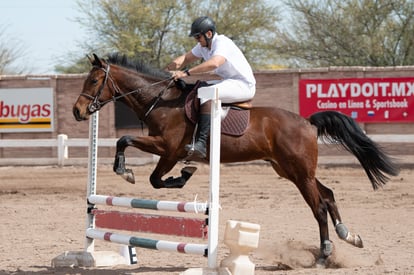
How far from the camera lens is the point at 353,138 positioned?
9.97 meters

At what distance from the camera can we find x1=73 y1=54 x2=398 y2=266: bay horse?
8984 millimetres

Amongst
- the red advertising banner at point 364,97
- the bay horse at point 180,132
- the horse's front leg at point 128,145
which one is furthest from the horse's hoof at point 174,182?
the red advertising banner at point 364,97

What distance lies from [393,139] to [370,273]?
35.5 feet

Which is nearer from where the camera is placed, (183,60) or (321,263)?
(321,263)

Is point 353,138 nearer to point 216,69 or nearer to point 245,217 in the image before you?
point 216,69

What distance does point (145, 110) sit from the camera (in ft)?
30.3

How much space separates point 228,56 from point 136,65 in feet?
4.12

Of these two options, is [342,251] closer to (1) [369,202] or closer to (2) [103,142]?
(1) [369,202]

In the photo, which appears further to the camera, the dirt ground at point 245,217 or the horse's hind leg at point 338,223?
the horse's hind leg at point 338,223

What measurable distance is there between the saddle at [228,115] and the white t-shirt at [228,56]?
0.96 ft

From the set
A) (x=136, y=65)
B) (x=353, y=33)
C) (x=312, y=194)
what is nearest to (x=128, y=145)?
(x=136, y=65)

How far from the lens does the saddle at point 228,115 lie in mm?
9102

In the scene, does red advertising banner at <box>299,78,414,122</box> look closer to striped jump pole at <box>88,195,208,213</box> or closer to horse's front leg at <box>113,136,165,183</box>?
horse's front leg at <box>113,136,165,183</box>

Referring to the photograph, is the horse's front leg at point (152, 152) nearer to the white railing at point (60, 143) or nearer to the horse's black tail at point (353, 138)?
the horse's black tail at point (353, 138)
